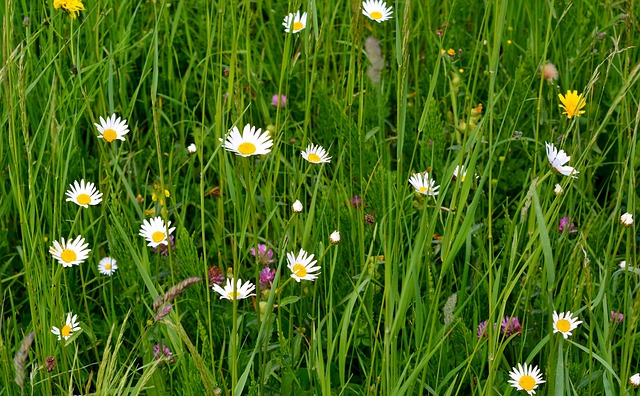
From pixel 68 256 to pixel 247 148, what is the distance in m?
0.44

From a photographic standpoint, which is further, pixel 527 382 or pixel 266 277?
pixel 266 277

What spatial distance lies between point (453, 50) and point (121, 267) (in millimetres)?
1061

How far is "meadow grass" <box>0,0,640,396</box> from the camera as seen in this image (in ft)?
4.52

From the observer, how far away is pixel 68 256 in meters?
1.64

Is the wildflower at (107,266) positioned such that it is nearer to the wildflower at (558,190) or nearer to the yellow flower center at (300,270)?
the yellow flower center at (300,270)

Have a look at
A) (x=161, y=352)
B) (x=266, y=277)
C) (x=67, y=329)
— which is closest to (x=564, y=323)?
(x=266, y=277)

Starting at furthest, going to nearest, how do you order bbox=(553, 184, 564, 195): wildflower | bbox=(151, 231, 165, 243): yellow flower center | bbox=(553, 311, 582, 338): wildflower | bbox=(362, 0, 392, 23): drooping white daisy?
1. bbox=(362, 0, 392, 23): drooping white daisy
2. bbox=(151, 231, 165, 243): yellow flower center
3. bbox=(553, 311, 582, 338): wildflower
4. bbox=(553, 184, 564, 195): wildflower

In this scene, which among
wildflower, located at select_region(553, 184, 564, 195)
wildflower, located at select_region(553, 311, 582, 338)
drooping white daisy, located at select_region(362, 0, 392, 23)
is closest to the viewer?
wildflower, located at select_region(553, 184, 564, 195)

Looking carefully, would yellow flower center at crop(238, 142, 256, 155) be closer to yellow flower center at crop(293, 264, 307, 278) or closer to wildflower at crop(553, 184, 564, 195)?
yellow flower center at crop(293, 264, 307, 278)

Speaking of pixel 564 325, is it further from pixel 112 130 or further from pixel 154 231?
pixel 112 130

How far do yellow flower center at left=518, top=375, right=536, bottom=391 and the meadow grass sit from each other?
26 millimetres

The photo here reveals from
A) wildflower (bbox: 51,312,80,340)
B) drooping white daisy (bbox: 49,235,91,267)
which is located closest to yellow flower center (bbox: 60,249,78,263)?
drooping white daisy (bbox: 49,235,91,267)

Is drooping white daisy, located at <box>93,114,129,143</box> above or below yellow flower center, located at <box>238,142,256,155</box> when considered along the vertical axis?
above

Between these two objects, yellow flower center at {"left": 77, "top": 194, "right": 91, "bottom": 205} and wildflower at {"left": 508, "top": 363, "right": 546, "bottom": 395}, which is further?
yellow flower center at {"left": 77, "top": 194, "right": 91, "bottom": 205}
